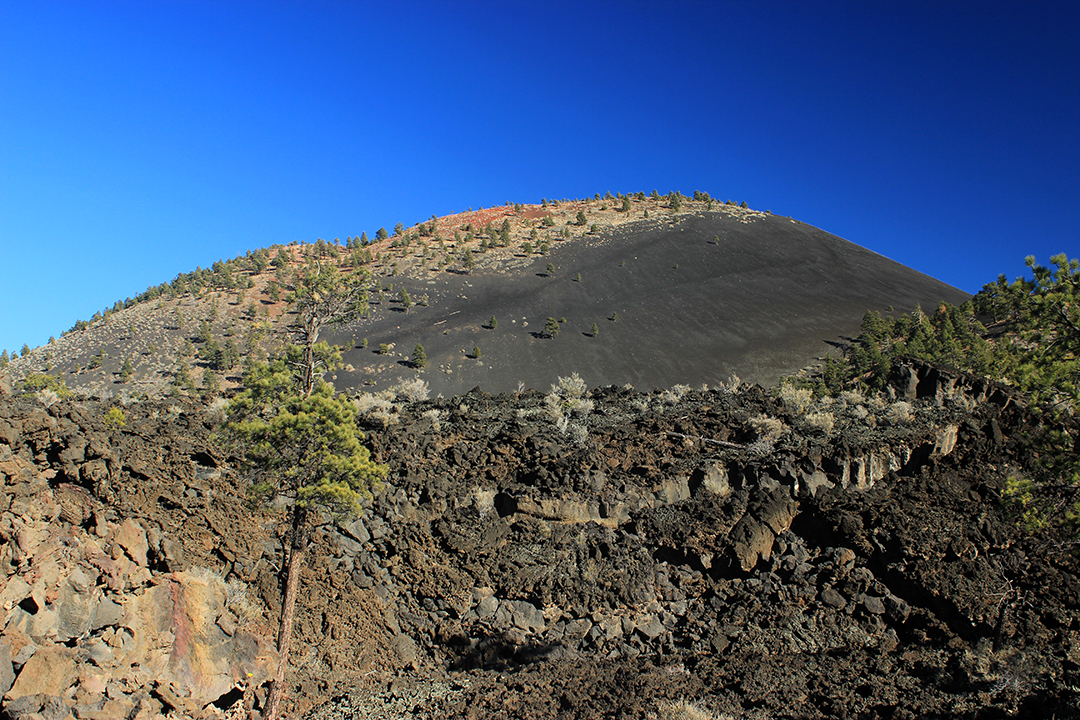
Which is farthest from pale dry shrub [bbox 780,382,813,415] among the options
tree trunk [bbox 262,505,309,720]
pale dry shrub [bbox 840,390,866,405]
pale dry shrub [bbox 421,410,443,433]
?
tree trunk [bbox 262,505,309,720]

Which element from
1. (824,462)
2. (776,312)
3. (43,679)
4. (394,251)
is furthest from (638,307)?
(43,679)

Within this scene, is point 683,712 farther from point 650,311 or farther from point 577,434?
point 650,311

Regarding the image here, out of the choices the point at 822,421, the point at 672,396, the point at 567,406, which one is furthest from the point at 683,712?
the point at 672,396

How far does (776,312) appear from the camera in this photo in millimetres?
55062

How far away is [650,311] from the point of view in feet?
182

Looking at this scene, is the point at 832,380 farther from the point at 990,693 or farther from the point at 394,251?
the point at 394,251

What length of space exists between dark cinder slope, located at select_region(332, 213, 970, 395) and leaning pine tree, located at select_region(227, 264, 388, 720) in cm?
2811

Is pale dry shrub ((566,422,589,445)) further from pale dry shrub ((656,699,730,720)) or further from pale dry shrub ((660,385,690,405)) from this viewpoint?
pale dry shrub ((656,699,730,720))

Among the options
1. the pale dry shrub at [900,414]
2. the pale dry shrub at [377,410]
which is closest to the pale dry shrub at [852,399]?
the pale dry shrub at [900,414]

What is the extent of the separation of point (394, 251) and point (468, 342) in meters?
28.7

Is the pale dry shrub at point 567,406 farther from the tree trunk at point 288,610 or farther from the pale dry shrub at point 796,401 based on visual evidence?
the tree trunk at point 288,610

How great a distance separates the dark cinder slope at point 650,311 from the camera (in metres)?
44.2

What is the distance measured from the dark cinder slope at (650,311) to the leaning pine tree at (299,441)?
92.2ft

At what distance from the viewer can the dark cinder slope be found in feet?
145
